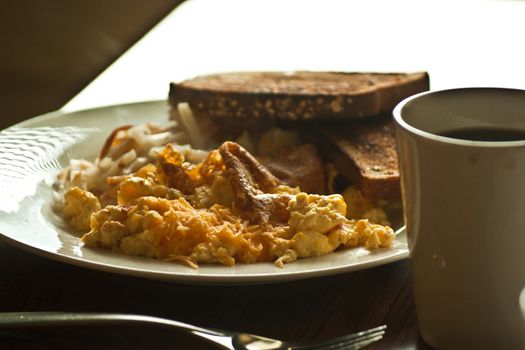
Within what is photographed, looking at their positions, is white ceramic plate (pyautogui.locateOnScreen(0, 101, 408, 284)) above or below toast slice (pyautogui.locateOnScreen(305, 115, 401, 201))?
above

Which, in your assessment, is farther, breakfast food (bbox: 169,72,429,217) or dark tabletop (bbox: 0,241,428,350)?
breakfast food (bbox: 169,72,429,217)

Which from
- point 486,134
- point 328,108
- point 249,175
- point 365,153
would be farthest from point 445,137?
point 328,108

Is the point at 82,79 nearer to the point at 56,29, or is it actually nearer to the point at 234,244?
the point at 56,29

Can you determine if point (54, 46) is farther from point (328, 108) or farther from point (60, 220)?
point (60, 220)

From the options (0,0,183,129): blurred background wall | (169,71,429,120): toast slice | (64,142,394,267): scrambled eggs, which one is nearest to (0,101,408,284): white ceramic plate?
(64,142,394,267): scrambled eggs

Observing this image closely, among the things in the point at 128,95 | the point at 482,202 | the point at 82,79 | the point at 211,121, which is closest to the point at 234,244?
the point at 482,202

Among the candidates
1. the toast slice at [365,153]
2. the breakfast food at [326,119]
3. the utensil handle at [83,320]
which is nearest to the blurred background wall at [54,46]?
the breakfast food at [326,119]

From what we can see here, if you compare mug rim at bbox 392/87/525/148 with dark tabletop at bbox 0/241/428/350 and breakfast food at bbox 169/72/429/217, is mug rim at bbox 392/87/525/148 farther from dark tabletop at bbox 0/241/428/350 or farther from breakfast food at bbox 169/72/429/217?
breakfast food at bbox 169/72/429/217

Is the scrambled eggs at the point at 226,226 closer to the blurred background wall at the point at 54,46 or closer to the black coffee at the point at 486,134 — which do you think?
the black coffee at the point at 486,134
